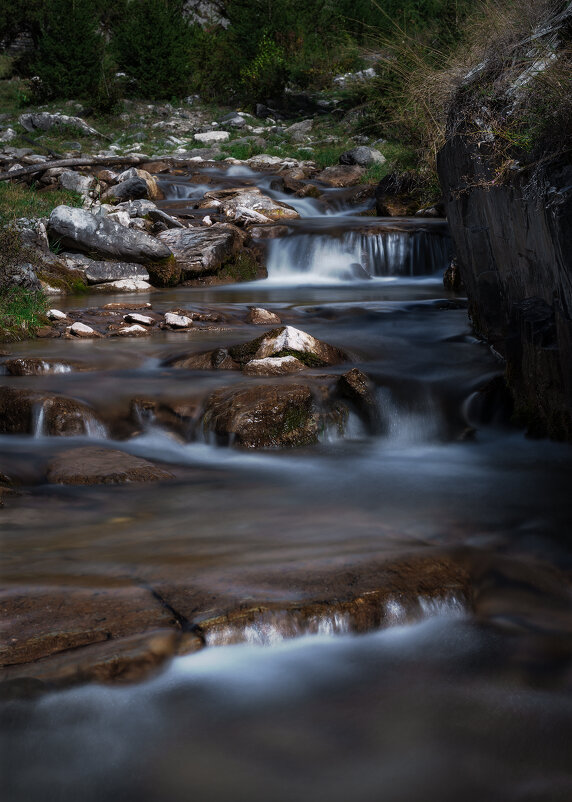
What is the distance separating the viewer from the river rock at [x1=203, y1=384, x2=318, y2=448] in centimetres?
480

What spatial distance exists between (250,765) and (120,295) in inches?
331

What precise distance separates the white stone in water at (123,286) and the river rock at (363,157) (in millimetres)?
8287

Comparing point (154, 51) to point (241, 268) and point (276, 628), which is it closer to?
point (241, 268)

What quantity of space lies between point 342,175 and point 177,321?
9.72 metres

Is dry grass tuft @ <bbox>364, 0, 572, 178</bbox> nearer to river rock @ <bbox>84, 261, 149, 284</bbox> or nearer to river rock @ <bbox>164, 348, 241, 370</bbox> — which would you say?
river rock @ <bbox>164, 348, 241, 370</bbox>

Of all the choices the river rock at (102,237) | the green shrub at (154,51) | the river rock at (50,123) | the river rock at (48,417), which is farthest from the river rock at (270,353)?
the green shrub at (154,51)

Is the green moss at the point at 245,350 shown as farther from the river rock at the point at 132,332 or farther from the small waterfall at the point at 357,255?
the small waterfall at the point at 357,255

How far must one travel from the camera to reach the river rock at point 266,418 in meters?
4.80

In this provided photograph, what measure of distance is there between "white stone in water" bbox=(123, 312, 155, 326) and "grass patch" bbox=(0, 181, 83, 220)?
2452 mm

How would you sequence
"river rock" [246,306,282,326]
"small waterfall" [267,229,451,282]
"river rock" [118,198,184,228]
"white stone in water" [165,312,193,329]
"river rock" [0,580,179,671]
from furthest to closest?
"river rock" [118,198,184,228] < "small waterfall" [267,229,451,282] < "river rock" [246,306,282,326] < "white stone in water" [165,312,193,329] < "river rock" [0,580,179,671]

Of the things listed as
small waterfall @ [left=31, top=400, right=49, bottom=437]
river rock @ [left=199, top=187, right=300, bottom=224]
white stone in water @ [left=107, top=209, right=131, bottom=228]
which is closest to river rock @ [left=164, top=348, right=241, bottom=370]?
small waterfall @ [left=31, top=400, right=49, bottom=437]

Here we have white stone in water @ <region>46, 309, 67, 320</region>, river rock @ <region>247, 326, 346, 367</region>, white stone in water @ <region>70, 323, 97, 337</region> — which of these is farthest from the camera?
white stone in water @ <region>46, 309, 67, 320</region>

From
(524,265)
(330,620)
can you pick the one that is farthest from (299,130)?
(330,620)

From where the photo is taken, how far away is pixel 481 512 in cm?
381
